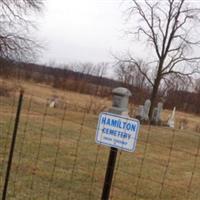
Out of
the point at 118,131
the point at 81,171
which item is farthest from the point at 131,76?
the point at 118,131

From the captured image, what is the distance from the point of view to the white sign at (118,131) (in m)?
5.02

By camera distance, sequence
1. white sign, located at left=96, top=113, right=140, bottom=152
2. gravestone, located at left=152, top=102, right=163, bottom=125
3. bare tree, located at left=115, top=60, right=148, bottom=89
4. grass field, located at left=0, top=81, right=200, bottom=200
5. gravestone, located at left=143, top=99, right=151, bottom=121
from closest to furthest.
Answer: white sign, located at left=96, top=113, right=140, bottom=152, grass field, located at left=0, top=81, right=200, bottom=200, gravestone, located at left=143, top=99, right=151, bottom=121, gravestone, located at left=152, top=102, right=163, bottom=125, bare tree, located at left=115, top=60, right=148, bottom=89

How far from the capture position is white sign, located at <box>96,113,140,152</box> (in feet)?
16.5

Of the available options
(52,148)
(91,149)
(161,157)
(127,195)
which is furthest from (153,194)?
(161,157)

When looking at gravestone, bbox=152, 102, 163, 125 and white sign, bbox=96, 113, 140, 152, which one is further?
gravestone, bbox=152, 102, 163, 125

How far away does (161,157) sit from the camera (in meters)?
15.6

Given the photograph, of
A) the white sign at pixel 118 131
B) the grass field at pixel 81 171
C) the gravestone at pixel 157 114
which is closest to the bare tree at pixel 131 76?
the gravestone at pixel 157 114

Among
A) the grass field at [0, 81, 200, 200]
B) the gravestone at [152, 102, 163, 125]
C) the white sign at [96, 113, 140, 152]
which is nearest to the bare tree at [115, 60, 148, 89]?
the gravestone at [152, 102, 163, 125]

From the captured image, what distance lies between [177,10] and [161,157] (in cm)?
2095

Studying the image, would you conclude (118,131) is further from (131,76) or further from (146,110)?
(131,76)

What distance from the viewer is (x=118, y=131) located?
16.7 ft

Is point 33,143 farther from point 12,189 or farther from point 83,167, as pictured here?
point 12,189

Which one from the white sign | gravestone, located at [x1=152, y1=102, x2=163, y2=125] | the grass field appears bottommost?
the grass field

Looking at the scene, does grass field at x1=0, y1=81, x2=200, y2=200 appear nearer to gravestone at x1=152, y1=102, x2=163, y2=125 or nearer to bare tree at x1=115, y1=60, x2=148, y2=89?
gravestone at x1=152, y1=102, x2=163, y2=125
